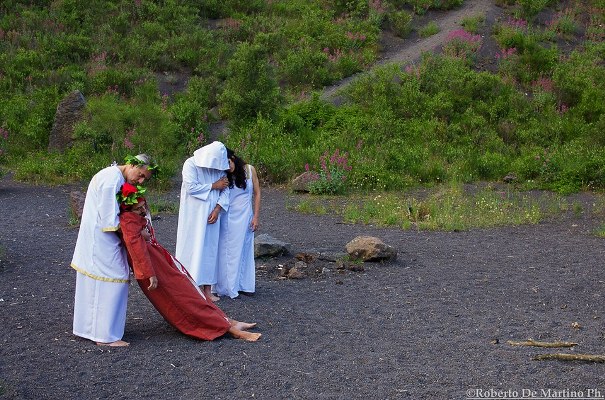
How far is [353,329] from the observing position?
7.86 m

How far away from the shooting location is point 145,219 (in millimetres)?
7227

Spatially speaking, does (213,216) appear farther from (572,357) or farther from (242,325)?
(572,357)

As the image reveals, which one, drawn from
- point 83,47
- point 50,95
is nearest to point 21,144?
point 50,95

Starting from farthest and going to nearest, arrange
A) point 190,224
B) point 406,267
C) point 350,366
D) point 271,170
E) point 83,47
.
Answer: point 83,47 < point 271,170 < point 406,267 < point 190,224 < point 350,366

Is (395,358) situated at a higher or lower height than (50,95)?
higher

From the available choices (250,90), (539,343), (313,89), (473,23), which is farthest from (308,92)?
(539,343)

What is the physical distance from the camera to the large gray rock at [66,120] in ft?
64.3

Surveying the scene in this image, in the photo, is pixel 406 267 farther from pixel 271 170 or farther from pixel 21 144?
pixel 21 144

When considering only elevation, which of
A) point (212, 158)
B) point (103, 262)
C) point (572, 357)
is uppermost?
point (212, 158)

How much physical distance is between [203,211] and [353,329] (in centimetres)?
192

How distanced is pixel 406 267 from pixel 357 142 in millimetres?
8965

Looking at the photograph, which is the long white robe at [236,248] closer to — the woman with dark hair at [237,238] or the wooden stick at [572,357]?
the woman with dark hair at [237,238]

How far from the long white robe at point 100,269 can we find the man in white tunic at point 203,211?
160 centimetres

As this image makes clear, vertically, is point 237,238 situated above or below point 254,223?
below
